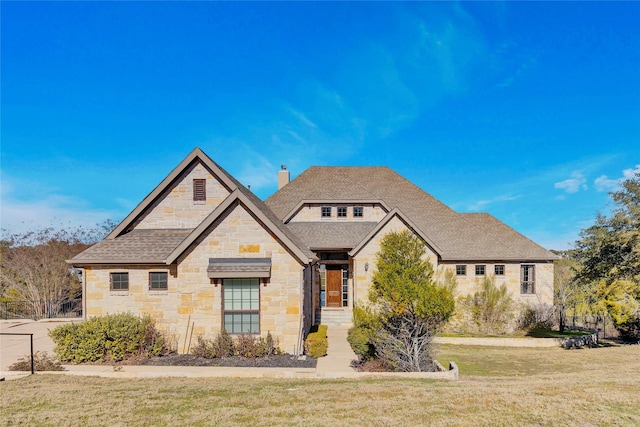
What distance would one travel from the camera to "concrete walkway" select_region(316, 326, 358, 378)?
10.4 meters

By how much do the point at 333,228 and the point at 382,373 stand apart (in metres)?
13.2

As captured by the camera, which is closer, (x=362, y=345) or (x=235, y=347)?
(x=362, y=345)

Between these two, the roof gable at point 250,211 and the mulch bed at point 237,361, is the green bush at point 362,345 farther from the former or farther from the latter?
the roof gable at point 250,211

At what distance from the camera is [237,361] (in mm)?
12109

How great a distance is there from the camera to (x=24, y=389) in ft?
29.0

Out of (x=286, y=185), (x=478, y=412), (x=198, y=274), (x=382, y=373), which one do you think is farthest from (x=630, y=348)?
(x=286, y=185)

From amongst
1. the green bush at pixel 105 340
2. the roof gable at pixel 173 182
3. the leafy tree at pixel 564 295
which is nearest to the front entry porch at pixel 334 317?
the roof gable at pixel 173 182

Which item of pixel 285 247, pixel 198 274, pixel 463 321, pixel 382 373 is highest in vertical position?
pixel 285 247

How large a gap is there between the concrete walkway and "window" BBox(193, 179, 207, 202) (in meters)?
8.89

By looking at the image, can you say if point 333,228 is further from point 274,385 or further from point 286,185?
point 274,385

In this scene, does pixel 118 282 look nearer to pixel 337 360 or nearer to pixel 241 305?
pixel 241 305

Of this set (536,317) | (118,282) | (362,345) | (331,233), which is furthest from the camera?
(331,233)

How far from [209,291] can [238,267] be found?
1493 millimetres

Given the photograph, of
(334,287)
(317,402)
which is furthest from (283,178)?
(317,402)
